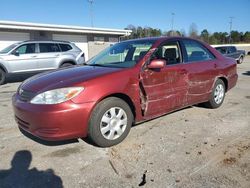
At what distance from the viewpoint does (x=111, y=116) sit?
3.91 m

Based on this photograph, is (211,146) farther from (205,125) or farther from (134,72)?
(134,72)

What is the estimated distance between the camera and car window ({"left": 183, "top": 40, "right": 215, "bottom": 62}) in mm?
5219

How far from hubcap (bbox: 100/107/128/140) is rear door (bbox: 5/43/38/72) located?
8301mm

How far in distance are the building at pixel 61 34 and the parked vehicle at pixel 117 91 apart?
543 inches

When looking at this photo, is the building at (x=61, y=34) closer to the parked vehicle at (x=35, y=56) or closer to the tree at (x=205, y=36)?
the parked vehicle at (x=35, y=56)

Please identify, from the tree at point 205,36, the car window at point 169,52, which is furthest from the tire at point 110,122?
the tree at point 205,36

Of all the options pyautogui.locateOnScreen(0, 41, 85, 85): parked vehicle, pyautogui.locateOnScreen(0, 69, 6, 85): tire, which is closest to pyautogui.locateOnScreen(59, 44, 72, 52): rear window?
pyautogui.locateOnScreen(0, 41, 85, 85): parked vehicle

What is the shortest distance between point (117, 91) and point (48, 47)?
348 inches

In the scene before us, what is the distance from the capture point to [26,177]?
124 inches

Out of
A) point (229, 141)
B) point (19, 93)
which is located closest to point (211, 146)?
point (229, 141)

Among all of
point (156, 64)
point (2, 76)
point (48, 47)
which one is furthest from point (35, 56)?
point (156, 64)

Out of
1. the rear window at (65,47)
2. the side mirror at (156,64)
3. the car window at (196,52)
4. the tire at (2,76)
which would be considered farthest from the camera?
the rear window at (65,47)

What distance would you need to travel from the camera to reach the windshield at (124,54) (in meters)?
4.54

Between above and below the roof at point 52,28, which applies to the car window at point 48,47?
below
